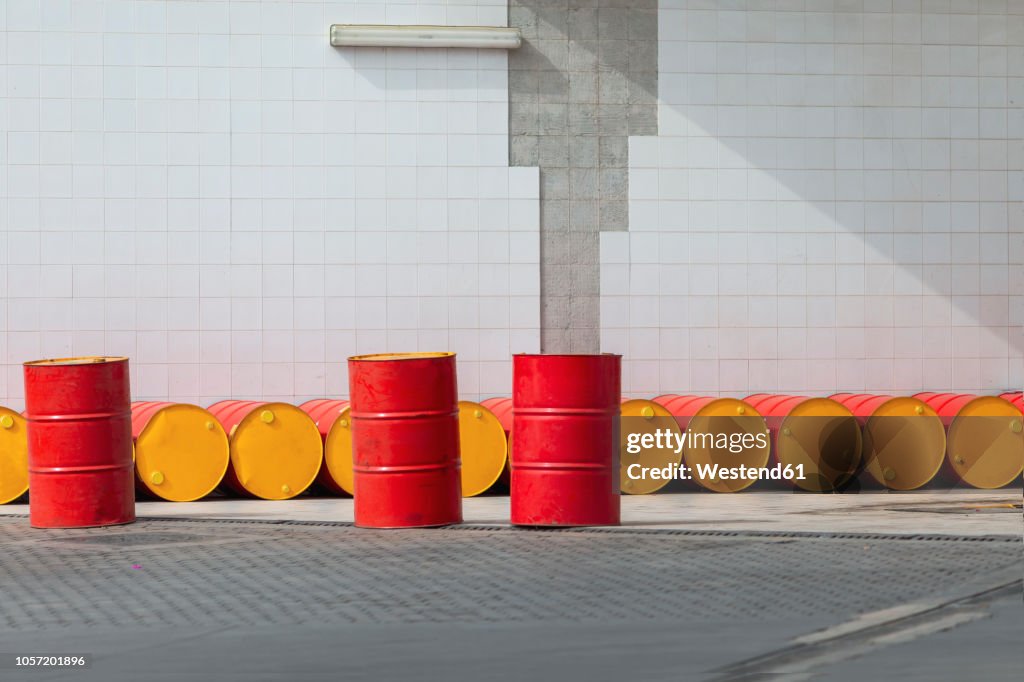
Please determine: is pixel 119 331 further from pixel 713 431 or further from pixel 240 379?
pixel 713 431

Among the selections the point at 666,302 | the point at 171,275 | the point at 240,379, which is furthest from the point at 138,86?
the point at 666,302

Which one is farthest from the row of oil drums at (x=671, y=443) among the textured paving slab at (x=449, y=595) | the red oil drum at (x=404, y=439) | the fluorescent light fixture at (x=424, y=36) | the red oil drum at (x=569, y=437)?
the fluorescent light fixture at (x=424, y=36)

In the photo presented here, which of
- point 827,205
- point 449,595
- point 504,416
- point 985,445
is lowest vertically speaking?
point 449,595

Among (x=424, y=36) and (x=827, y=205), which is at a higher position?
(x=424, y=36)

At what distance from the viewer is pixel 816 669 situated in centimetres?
476

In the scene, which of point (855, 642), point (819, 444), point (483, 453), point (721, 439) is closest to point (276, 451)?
point (483, 453)

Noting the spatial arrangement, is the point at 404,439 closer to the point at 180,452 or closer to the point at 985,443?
the point at 180,452

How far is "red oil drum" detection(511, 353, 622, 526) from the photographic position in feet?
28.9

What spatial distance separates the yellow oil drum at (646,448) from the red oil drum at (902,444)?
64.3 inches

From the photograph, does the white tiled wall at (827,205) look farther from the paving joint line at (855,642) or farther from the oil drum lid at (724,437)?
the paving joint line at (855,642)

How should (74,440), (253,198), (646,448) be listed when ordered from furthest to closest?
1. (253,198)
2. (646,448)
3. (74,440)

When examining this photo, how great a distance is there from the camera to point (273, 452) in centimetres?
1130

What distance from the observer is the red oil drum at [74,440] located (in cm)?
935

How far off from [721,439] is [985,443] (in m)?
2.24
